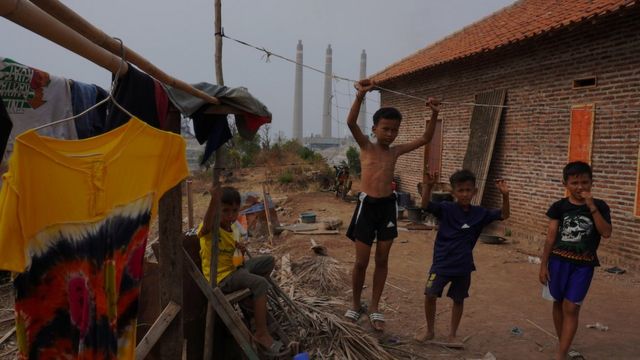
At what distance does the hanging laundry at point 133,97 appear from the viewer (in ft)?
6.84

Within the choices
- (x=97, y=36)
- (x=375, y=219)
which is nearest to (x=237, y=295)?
(x=375, y=219)

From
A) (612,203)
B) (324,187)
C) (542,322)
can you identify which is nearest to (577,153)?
(612,203)

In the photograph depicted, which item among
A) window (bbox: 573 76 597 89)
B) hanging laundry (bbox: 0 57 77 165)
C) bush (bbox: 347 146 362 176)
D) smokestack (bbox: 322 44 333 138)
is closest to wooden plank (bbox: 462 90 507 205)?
window (bbox: 573 76 597 89)

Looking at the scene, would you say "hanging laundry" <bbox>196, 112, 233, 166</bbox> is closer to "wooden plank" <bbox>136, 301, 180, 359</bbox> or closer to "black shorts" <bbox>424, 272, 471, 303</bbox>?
"wooden plank" <bbox>136, 301, 180, 359</bbox>

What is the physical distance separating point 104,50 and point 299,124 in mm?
54854

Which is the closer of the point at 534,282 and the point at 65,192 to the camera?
the point at 65,192

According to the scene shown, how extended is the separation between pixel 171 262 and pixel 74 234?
1.10 metres

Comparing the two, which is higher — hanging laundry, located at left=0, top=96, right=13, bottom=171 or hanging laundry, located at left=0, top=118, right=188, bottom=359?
hanging laundry, located at left=0, top=96, right=13, bottom=171

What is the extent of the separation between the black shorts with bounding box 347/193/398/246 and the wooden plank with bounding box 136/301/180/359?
181cm

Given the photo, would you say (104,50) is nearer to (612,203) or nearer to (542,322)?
(542,322)

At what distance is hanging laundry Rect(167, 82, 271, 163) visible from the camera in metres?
2.58

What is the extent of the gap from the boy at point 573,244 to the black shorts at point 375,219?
1.28m

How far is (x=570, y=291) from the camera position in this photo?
336 cm

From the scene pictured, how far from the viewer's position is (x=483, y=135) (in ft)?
33.0
